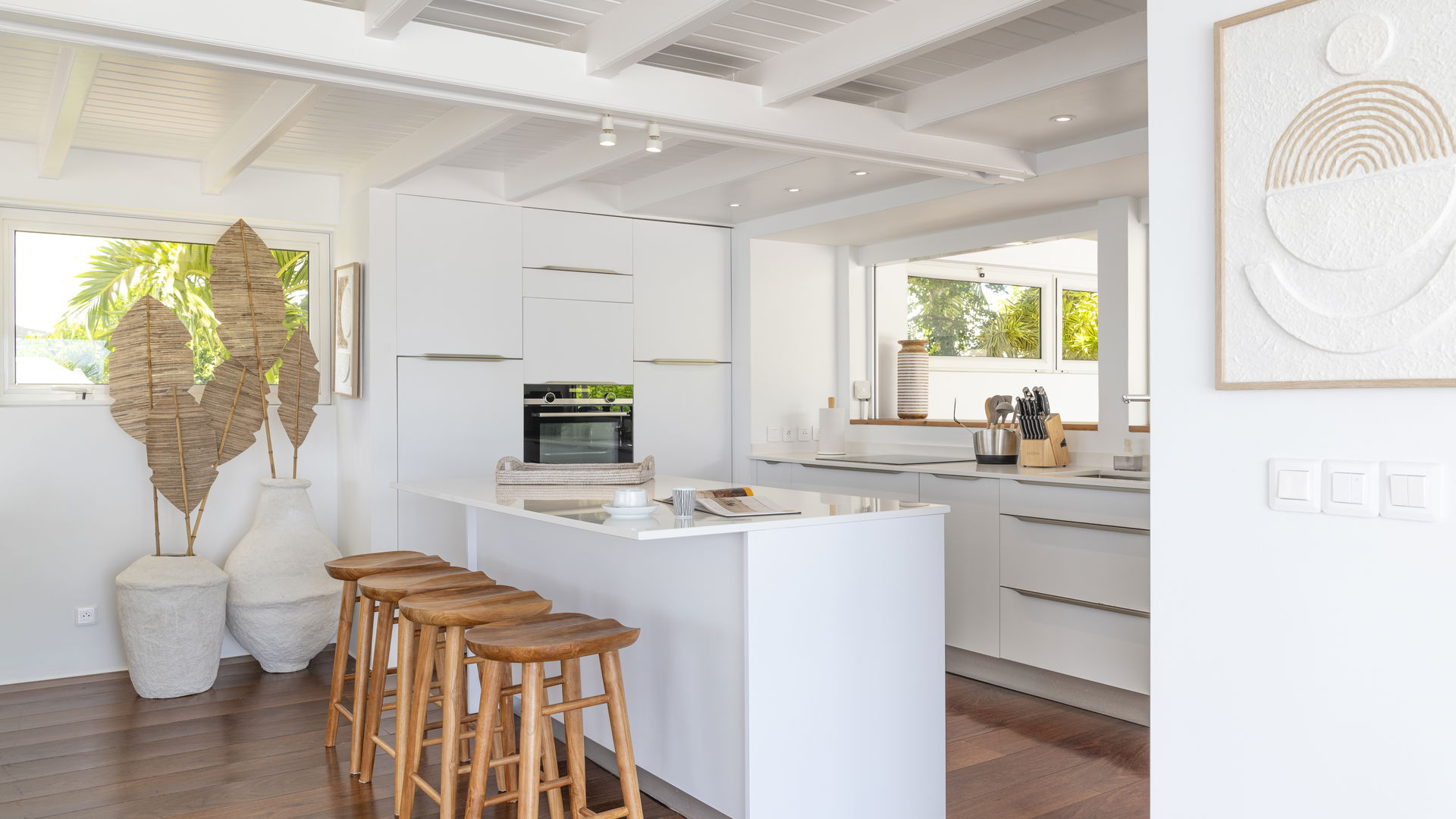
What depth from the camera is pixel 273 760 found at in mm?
3525

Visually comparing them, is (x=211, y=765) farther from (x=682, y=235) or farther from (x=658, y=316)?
(x=682, y=235)

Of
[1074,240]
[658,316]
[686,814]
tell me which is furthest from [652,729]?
[1074,240]

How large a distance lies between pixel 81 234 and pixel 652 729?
359 centimetres

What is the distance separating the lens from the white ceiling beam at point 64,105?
3.20 metres

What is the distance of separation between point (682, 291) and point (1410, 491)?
14.1 feet

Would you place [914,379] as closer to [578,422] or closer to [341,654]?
[578,422]

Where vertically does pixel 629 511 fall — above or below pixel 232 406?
below

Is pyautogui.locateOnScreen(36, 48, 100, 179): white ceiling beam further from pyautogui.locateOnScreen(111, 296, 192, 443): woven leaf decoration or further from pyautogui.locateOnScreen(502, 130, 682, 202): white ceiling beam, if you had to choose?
pyautogui.locateOnScreen(502, 130, 682, 202): white ceiling beam

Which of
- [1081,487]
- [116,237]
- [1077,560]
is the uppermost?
[116,237]

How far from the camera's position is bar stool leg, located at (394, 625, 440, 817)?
9.43 feet

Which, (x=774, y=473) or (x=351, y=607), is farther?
(x=774, y=473)

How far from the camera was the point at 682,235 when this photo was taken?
5.63 metres

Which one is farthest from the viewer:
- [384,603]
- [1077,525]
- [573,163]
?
[573,163]

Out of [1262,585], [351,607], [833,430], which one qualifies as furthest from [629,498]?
[833,430]
